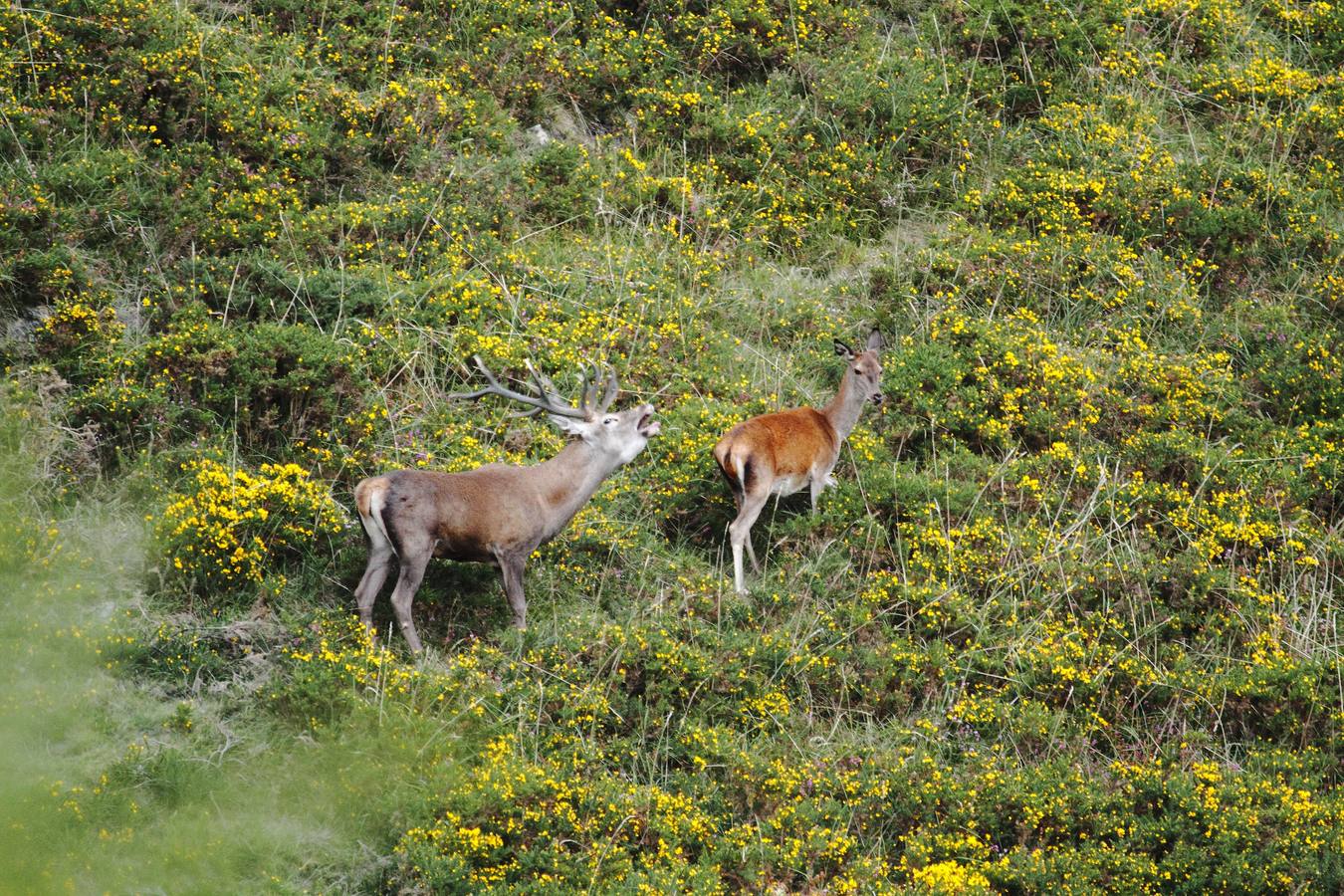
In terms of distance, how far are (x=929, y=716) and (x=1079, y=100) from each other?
7.46 m

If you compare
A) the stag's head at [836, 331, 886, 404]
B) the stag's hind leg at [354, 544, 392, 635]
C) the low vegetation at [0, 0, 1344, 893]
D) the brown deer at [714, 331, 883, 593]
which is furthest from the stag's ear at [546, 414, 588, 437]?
the stag's head at [836, 331, 886, 404]

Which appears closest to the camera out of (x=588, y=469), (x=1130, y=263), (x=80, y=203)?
(x=588, y=469)

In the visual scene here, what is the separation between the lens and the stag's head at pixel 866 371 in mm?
11352

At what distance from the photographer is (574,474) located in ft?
32.9

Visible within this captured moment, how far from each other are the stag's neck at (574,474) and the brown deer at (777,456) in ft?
2.76

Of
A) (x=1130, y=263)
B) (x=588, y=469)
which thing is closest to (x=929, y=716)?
(x=588, y=469)

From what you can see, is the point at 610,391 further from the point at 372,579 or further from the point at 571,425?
the point at 372,579

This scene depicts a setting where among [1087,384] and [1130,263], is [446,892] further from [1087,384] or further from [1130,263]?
[1130,263]

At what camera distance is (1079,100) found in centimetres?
1467

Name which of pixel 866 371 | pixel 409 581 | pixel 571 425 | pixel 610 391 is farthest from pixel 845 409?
pixel 409 581

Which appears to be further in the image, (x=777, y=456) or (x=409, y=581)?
(x=777, y=456)

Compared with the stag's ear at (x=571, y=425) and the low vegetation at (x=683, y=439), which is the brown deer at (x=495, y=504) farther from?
the low vegetation at (x=683, y=439)

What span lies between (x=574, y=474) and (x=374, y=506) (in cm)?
145

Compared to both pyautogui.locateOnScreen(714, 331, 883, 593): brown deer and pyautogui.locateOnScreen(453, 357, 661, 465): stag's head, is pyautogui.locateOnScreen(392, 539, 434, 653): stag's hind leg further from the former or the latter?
pyautogui.locateOnScreen(714, 331, 883, 593): brown deer
